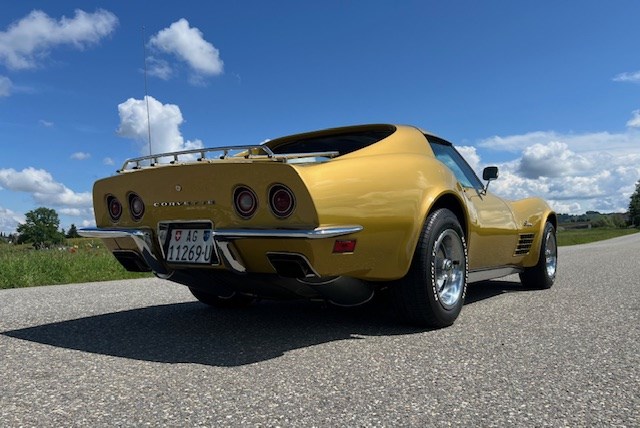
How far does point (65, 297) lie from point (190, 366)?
3.34m

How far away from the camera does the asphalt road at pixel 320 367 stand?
1904mm

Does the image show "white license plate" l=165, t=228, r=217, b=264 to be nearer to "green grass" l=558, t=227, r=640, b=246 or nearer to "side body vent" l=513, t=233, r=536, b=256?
"side body vent" l=513, t=233, r=536, b=256

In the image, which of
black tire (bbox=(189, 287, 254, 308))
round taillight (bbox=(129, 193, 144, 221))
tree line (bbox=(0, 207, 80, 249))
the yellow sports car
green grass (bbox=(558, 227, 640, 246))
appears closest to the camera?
the yellow sports car

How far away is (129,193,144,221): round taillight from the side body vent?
130 inches

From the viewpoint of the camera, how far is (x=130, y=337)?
330cm

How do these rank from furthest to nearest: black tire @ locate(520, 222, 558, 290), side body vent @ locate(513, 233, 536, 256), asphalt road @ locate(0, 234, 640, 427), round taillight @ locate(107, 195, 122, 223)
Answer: black tire @ locate(520, 222, 558, 290) → side body vent @ locate(513, 233, 536, 256) → round taillight @ locate(107, 195, 122, 223) → asphalt road @ locate(0, 234, 640, 427)

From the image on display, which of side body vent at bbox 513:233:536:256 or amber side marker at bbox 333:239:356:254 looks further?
side body vent at bbox 513:233:536:256

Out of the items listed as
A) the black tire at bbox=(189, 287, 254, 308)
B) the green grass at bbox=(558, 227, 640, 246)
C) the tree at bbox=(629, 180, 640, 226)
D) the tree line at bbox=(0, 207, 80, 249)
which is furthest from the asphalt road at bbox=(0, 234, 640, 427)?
the tree at bbox=(629, 180, 640, 226)

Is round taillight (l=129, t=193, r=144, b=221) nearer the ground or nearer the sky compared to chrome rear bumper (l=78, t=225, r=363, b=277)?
nearer the sky

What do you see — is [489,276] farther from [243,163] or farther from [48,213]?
[48,213]

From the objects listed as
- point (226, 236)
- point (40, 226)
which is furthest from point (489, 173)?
point (40, 226)

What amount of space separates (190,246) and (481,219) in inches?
87.9

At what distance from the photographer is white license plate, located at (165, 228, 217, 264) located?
9.73ft

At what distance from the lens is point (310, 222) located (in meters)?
2.63
